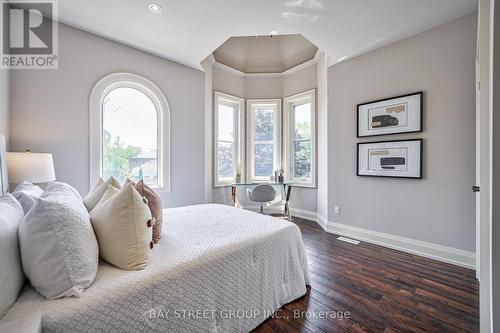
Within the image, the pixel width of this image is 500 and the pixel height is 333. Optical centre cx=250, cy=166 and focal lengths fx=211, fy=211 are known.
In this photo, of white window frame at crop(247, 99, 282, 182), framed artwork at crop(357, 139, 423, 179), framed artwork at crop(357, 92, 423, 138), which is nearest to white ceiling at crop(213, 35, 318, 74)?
white window frame at crop(247, 99, 282, 182)

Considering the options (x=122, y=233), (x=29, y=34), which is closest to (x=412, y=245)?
(x=122, y=233)

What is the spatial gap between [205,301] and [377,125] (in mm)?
2894

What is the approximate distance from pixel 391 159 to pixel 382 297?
1.71 m

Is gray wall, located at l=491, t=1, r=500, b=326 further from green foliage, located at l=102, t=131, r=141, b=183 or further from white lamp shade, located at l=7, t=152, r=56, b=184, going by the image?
green foliage, located at l=102, t=131, r=141, b=183

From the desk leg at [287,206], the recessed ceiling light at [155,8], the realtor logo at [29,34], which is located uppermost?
the recessed ceiling light at [155,8]

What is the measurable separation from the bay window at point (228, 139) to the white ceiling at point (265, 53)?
77 centimetres

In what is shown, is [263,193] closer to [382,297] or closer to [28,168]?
[382,297]

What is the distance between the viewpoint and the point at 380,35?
8.65ft

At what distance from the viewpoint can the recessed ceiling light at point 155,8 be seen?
88.3 inches

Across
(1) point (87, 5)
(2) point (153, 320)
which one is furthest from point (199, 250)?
(1) point (87, 5)

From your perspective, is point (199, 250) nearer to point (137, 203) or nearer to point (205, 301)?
point (205, 301)

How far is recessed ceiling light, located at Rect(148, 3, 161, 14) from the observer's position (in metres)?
2.24

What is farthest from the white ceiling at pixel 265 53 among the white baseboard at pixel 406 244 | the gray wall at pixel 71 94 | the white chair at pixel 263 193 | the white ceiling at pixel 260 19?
the white baseboard at pixel 406 244

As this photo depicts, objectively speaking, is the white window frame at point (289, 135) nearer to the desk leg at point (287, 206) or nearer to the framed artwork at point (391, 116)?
the desk leg at point (287, 206)
